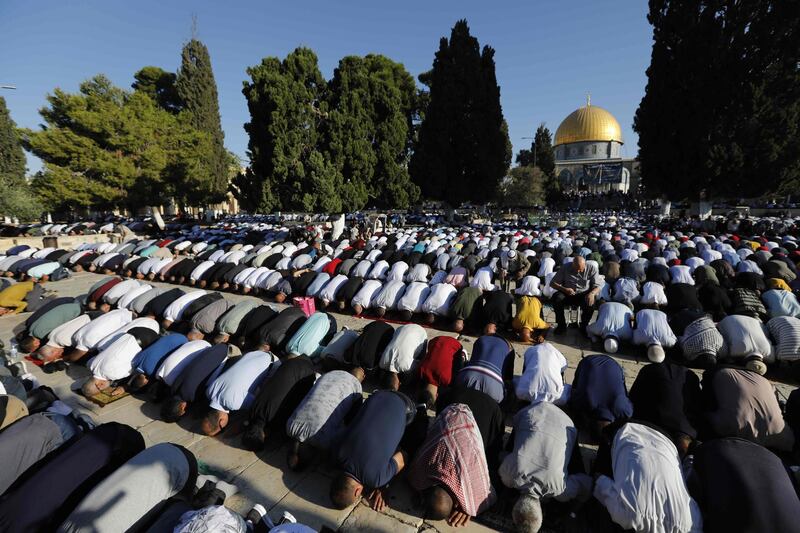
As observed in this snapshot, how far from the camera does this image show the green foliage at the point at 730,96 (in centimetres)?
2023

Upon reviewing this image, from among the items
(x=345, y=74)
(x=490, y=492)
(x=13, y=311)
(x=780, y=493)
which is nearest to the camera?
(x=780, y=493)

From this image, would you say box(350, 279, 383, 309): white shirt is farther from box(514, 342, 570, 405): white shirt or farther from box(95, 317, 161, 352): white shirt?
box(514, 342, 570, 405): white shirt

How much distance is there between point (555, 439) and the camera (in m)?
3.07

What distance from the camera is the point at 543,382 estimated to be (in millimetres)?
4188


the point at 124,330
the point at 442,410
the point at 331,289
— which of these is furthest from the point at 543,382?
the point at 124,330

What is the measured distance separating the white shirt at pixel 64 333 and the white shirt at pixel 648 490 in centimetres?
731

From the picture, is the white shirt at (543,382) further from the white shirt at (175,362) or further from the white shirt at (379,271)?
the white shirt at (379,271)

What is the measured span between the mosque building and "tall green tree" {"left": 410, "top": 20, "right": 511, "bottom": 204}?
36.3 m

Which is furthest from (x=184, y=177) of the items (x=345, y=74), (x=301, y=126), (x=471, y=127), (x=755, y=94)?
(x=755, y=94)

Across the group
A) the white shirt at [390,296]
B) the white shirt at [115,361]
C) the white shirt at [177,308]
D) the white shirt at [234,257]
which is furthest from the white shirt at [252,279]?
the white shirt at [115,361]

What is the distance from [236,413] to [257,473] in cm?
102

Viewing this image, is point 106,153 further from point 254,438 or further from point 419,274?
point 254,438

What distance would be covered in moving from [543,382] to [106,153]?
24.6 metres

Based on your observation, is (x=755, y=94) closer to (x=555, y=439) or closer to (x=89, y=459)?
(x=555, y=439)
